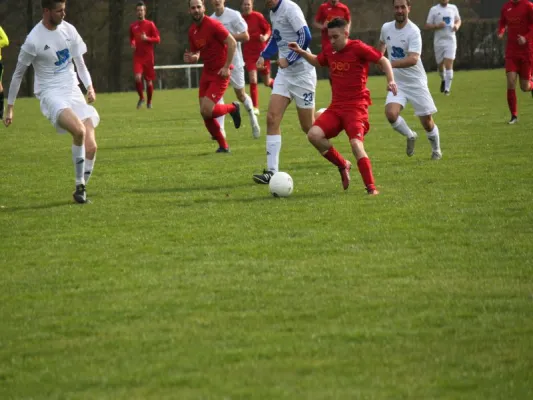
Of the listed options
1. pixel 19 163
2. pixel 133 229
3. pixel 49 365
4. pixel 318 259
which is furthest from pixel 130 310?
pixel 19 163

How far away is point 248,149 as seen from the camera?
50.3ft

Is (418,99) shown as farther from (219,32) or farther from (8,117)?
(8,117)

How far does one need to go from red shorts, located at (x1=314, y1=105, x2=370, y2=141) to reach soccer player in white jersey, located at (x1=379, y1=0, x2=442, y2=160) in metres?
2.34

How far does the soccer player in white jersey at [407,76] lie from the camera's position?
13.0 meters

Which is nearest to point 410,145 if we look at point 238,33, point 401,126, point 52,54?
point 401,126

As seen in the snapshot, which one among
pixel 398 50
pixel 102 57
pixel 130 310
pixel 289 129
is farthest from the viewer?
pixel 102 57

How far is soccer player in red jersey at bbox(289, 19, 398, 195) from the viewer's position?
1049cm

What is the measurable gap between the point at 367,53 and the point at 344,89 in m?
0.44

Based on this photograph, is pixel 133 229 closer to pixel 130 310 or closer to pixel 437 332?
pixel 130 310

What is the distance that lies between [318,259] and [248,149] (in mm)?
7980

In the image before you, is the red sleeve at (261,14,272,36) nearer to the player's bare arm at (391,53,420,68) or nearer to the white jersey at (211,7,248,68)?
the white jersey at (211,7,248,68)

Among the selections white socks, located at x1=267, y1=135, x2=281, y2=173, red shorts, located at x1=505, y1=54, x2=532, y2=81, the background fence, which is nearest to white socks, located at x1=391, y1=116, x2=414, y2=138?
white socks, located at x1=267, y1=135, x2=281, y2=173

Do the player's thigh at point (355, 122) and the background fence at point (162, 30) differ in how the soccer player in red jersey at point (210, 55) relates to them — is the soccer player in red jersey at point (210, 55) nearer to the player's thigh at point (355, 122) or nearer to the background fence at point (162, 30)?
the player's thigh at point (355, 122)

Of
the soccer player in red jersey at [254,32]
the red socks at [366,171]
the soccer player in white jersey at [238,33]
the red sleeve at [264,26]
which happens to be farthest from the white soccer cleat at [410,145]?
the red sleeve at [264,26]
